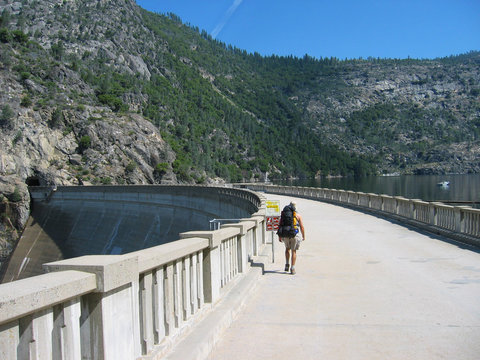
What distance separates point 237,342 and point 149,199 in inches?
1478

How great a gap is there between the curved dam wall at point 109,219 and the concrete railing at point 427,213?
8.17 m

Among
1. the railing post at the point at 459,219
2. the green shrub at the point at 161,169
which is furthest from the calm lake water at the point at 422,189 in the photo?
the green shrub at the point at 161,169

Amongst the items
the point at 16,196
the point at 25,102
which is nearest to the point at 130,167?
the point at 25,102

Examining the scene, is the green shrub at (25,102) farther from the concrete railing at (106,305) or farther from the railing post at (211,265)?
the concrete railing at (106,305)

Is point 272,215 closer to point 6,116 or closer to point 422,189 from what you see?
point 6,116

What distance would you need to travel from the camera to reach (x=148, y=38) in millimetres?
145375

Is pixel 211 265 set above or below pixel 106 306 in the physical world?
below

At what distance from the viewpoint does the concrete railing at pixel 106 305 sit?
7.75 ft

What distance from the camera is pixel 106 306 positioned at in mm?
2986

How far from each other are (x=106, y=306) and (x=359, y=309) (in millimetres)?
4587

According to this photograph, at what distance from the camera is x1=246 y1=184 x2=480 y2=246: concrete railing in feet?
42.3

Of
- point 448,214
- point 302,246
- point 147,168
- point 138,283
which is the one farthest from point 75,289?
point 147,168

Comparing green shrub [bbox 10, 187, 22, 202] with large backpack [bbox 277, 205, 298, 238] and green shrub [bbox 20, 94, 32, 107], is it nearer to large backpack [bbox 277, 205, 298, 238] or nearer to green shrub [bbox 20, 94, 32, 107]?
green shrub [bbox 20, 94, 32, 107]

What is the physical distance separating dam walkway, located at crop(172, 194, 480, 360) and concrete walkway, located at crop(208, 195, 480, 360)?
1 centimetres
